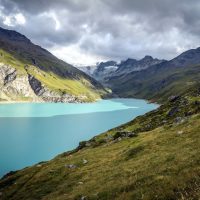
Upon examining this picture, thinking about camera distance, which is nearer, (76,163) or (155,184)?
(155,184)

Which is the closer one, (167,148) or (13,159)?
(167,148)

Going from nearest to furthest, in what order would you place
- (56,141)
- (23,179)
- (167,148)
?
(167,148), (23,179), (56,141)

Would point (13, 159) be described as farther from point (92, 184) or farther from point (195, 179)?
point (195, 179)

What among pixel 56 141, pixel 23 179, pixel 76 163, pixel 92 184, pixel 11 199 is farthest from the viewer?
pixel 56 141

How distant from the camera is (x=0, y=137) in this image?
453 feet

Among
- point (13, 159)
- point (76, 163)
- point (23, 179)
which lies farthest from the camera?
point (13, 159)

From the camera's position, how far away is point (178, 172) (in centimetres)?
2192

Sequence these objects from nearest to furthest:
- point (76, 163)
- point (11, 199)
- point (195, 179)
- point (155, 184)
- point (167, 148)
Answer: point (195, 179)
point (155, 184)
point (167, 148)
point (11, 199)
point (76, 163)

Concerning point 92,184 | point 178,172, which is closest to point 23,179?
point 92,184

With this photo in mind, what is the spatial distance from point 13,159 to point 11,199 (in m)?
57.6

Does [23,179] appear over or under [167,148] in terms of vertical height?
under

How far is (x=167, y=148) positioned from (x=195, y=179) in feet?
60.6

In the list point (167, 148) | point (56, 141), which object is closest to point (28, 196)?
point (167, 148)

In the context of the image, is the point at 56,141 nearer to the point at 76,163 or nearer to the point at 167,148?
the point at 76,163
